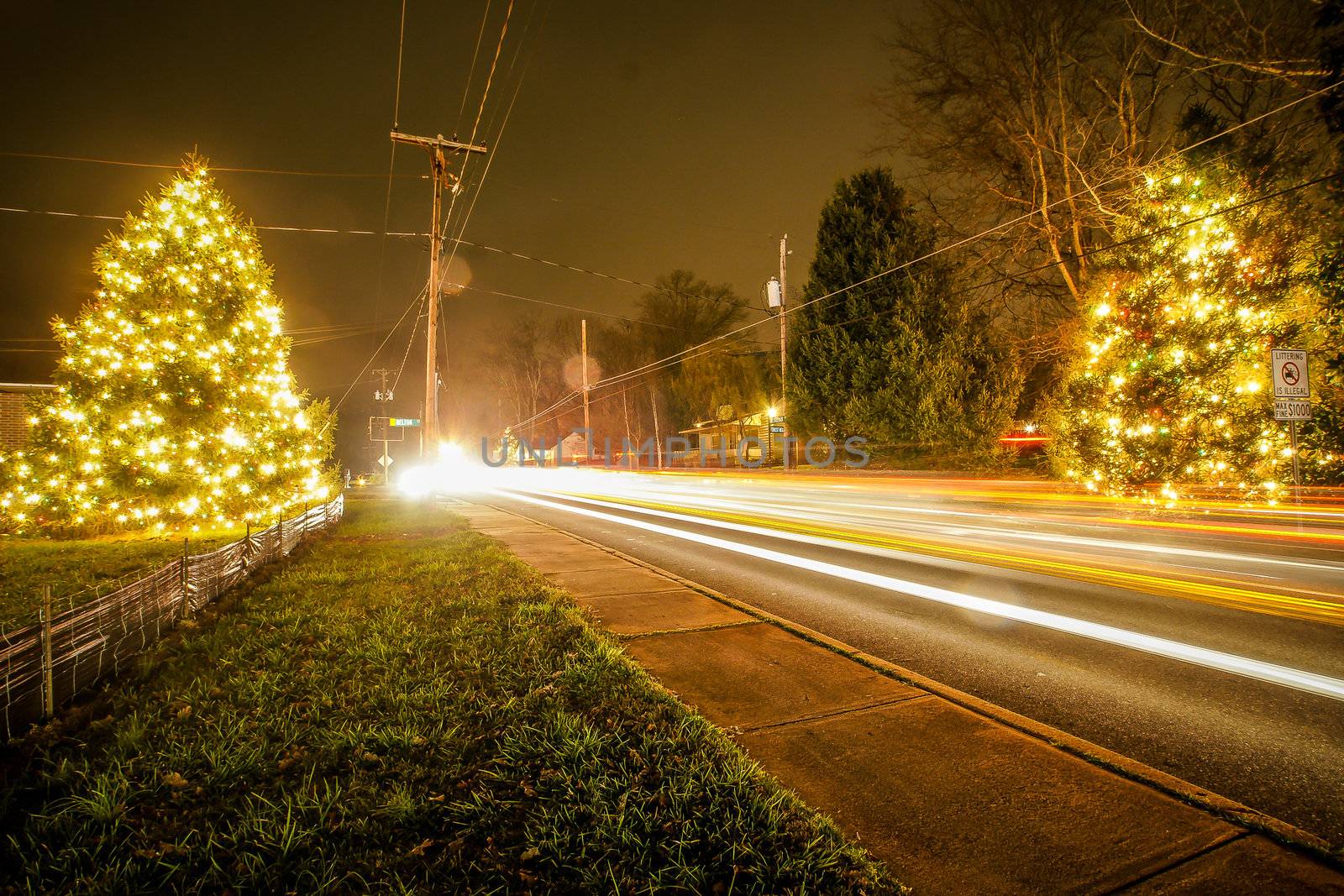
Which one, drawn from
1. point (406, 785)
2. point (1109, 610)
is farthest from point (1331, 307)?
point (406, 785)

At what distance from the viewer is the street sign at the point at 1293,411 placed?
10938 mm

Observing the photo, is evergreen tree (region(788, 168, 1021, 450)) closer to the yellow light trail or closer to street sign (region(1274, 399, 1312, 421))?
street sign (region(1274, 399, 1312, 421))

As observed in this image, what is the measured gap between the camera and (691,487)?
87.8 ft

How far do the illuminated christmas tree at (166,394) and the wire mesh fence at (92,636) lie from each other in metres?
6.44

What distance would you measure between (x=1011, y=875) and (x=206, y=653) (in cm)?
546

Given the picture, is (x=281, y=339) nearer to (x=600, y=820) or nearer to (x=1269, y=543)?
(x=600, y=820)

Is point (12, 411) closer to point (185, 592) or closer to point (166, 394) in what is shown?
point (166, 394)

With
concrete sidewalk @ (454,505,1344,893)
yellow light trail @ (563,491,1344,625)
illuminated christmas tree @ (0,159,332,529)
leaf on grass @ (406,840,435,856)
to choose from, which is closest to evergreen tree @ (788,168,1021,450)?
yellow light trail @ (563,491,1344,625)

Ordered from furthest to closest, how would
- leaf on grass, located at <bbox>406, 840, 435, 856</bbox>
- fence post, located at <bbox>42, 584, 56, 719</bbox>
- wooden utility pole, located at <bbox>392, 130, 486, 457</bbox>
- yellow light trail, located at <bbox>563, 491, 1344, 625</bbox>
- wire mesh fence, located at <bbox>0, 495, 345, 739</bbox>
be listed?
wooden utility pole, located at <bbox>392, 130, 486, 457</bbox> < yellow light trail, located at <bbox>563, 491, 1344, 625</bbox> < fence post, located at <bbox>42, 584, 56, 719</bbox> < wire mesh fence, located at <bbox>0, 495, 345, 739</bbox> < leaf on grass, located at <bbox>406, 840, 435, 856</bbox>

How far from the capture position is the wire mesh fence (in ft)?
10.7

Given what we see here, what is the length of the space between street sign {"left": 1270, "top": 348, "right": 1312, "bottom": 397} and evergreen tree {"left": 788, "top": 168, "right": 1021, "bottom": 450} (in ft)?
46.1

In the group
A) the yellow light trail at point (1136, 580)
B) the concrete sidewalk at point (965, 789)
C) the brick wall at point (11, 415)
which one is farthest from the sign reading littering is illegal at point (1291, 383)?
the brick wall at point (11, 415)

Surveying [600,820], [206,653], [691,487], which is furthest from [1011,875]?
[691,487]

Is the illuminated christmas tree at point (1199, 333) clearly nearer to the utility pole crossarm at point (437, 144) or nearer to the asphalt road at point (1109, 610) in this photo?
the asphalt road at point (1109, 610)
